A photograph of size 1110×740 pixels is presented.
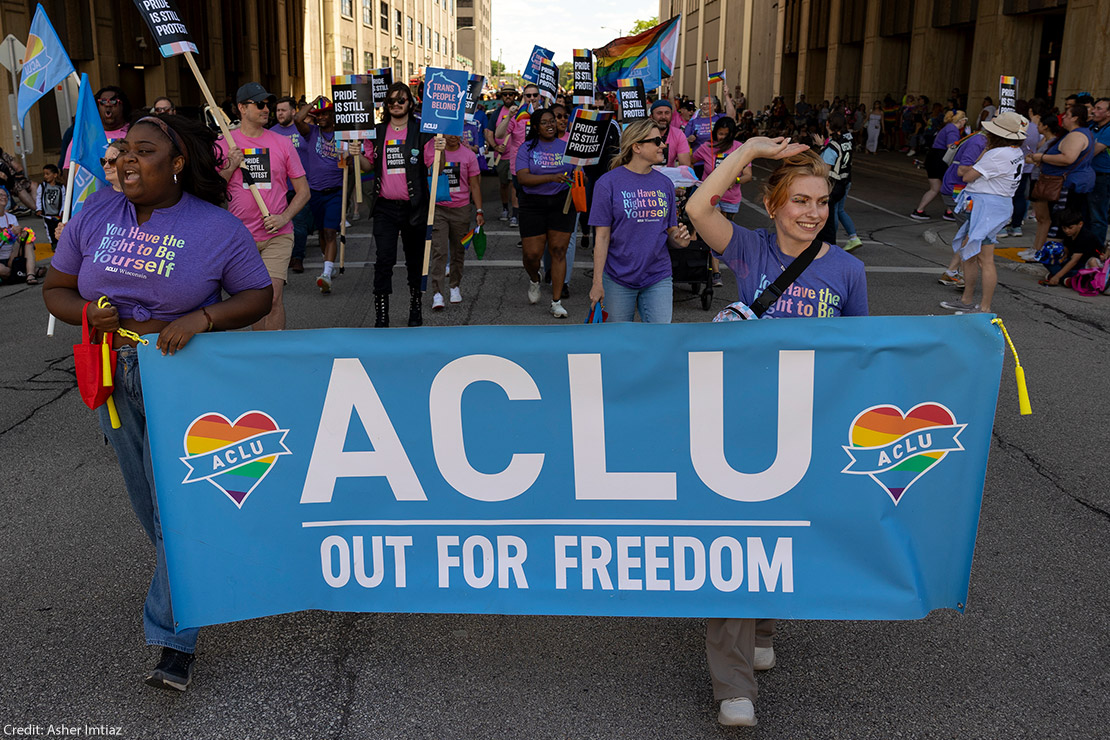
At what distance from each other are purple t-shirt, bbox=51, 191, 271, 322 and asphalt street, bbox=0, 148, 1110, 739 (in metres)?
1.33

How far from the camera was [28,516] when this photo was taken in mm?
4812

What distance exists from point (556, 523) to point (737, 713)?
0.84 m

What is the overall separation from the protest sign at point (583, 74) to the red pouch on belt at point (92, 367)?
31.2ft

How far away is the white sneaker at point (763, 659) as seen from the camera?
346 cm

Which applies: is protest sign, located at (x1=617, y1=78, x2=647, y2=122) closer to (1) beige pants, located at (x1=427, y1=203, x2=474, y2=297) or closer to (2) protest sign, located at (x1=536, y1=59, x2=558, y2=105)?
(1) beige pants, located at (x1=427, y1=203, x2=474, y2=297)

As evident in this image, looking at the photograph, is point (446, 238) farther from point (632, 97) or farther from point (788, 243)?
point (788, 243)

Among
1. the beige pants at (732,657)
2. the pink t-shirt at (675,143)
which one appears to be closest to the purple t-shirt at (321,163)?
the pink t-shirt at (675,143)

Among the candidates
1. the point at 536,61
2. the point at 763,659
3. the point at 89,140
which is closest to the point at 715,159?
the point at 536,61

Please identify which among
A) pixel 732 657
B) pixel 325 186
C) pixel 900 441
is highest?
pixel 325 186

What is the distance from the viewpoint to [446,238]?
9.38 m

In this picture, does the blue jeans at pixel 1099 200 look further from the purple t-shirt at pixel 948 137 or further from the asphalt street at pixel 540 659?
the asphalt street at pixel 540 659

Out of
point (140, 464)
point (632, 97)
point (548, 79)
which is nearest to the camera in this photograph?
point (140, 464)

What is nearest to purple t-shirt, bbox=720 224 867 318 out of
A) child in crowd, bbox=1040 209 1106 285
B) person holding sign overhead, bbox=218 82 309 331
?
person holding sign overhead, bbox=218 82 309 331

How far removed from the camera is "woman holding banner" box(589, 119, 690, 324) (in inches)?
233
